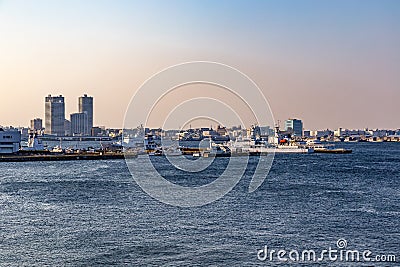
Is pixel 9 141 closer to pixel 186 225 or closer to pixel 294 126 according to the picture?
pixel 186 225

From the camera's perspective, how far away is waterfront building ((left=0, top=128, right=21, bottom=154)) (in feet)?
160

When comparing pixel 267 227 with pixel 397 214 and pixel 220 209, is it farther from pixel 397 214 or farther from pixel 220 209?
pixel 397 214

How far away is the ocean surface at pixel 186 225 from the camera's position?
1152 centimetres

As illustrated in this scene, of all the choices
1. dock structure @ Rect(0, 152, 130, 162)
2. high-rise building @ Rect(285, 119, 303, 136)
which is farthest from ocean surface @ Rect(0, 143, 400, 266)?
high-rise building @ Rect(285, 119, 303, 136)

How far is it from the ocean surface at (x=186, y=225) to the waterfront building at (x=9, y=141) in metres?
26.0

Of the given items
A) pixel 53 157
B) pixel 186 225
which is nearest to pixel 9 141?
pixel 53 157

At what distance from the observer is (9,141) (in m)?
48.9

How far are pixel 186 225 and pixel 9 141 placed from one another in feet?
124

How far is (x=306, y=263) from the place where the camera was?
36.3 feet

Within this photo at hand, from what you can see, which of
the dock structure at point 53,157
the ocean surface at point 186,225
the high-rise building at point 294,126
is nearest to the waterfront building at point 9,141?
the dock structure at point 53,157

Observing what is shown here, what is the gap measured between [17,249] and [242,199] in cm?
950

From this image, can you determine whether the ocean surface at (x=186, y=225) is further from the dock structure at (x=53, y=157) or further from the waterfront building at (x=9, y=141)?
the waterfront building at (x=9, y=141)

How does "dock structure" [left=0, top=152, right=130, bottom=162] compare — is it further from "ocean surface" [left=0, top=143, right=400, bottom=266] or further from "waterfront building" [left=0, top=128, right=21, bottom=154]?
"ocean surface" [left=0, top=143, right=400, bottom=266]

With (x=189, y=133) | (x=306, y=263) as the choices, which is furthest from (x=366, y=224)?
(x=189, y=133)
